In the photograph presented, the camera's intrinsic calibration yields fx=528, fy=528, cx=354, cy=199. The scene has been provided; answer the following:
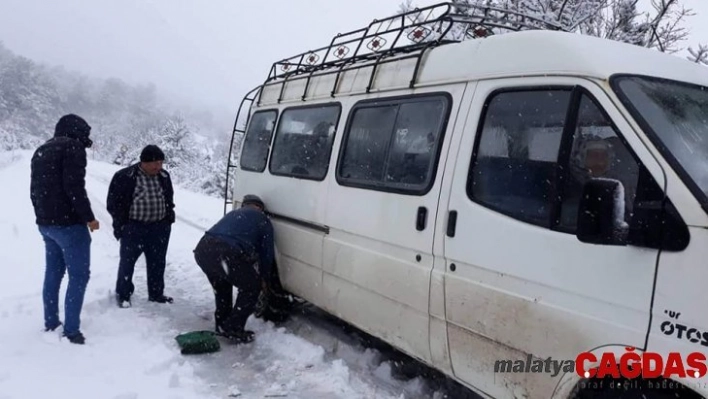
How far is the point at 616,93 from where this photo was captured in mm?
2645

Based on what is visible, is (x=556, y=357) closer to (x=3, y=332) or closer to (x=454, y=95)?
(x=454, y=95)

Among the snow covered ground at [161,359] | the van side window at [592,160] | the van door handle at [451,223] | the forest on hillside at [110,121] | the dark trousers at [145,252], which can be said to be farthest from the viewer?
the forest on hillside at [110,121]

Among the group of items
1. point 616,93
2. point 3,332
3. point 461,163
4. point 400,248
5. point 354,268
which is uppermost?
point 616,93

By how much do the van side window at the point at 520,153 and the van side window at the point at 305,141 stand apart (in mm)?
1820

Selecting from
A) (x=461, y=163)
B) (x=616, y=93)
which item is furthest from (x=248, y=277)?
(x=616, y=93)

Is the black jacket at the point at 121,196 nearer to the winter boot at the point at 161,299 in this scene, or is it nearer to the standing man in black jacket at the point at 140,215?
the standing man in black jacket at the point at 140,215

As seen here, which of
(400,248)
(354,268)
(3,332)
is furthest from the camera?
(3,332)

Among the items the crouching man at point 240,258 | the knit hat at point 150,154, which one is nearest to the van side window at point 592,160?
the crouching man at point 240,258

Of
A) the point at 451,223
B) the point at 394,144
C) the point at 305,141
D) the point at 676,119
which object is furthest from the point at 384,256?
the point at 676,119

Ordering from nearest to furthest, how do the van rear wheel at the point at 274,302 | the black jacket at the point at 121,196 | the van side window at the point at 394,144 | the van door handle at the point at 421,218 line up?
the van door handle at the point at 421,218
the van side window at the point at 394,144
the van rear wheel at the point at 274,302
the black jacket at the point at 121,196

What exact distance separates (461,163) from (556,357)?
1.29m

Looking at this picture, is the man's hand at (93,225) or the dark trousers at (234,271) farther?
the dark trousers at (234,271)

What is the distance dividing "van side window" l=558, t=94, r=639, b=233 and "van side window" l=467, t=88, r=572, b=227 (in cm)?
10

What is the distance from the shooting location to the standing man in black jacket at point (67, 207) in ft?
15.0
